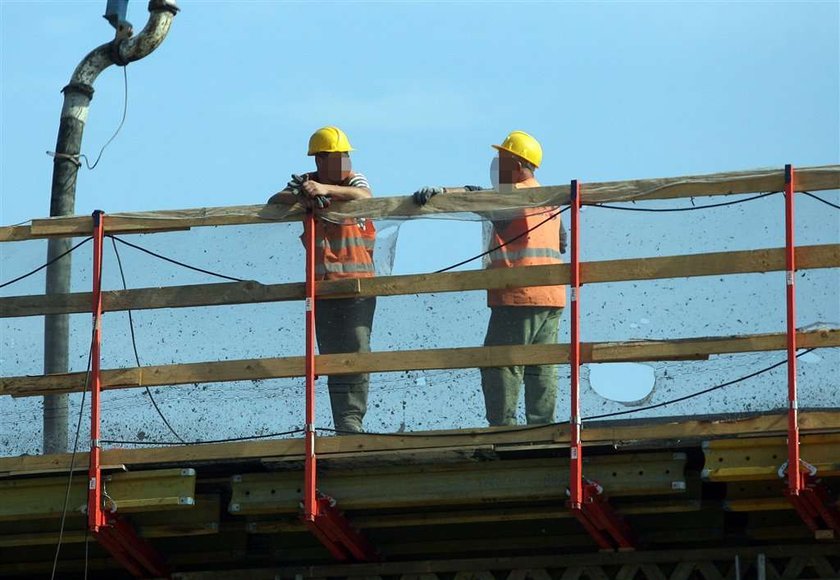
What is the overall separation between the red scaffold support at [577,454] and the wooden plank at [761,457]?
2.39 ft

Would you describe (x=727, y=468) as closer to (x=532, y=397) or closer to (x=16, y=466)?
(x=532, y=397)

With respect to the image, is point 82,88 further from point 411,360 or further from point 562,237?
point 562,237

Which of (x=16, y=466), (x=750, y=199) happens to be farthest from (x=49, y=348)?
(x=750, y=199)

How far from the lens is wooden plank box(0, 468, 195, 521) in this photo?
38.7ft

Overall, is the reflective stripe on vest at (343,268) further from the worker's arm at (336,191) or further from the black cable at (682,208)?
the black cable at (682,208)

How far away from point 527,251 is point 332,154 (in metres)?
1.62

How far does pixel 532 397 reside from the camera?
11445 millimetres

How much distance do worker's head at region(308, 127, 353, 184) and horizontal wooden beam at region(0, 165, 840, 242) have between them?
0.53m

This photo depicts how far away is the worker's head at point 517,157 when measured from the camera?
12461 mm

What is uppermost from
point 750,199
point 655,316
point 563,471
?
point 750,199

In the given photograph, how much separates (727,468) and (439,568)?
229cm

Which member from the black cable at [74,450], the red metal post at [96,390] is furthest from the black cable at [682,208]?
the black cable at [74,450]

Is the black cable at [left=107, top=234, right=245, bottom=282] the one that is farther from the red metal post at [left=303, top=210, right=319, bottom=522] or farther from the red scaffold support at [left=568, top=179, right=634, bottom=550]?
the red scaffold support at [left=568, top=179, right=634, bottom=550]

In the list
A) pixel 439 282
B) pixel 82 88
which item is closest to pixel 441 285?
pixel 439 282
